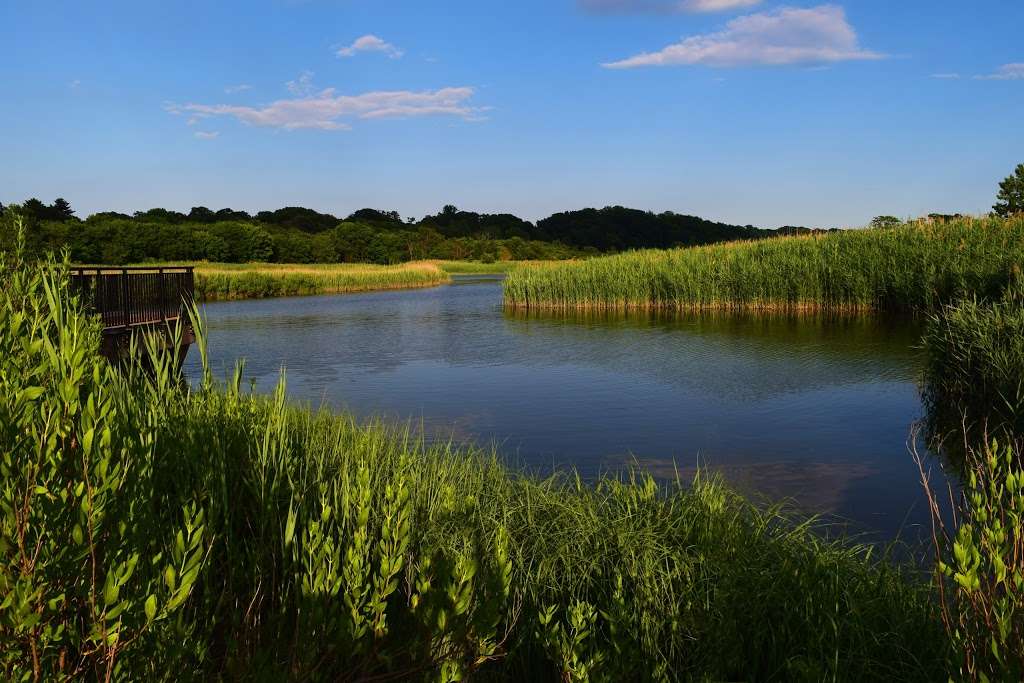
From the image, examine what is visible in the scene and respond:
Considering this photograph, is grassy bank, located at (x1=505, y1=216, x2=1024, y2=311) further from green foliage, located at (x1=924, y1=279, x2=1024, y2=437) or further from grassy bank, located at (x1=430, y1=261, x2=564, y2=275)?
grassy bank, located at (x1=430, y1=261, x2=564, y2=275)

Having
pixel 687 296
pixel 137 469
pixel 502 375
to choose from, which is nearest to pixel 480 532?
pixel 137 469

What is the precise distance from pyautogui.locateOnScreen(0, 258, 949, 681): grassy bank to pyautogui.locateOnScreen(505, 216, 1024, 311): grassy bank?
14.6 meters

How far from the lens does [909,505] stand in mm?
7184

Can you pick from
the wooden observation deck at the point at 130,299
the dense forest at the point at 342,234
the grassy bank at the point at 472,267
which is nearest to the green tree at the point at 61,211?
the dense forest at the point at 342,234

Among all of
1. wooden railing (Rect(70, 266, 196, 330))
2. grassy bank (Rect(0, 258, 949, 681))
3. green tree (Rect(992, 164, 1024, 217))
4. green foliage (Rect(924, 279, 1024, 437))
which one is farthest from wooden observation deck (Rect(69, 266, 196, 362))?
green tree (Rect(992, 164, 1024, 217))

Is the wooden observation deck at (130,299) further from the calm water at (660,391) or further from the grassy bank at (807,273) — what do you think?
the grassy bank at (807,273)

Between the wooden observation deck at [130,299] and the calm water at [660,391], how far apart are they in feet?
6.02

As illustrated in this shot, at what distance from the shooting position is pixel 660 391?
12961 mm

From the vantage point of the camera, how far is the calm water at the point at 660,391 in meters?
8.41

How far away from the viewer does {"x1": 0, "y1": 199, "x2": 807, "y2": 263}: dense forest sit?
76.8 meters

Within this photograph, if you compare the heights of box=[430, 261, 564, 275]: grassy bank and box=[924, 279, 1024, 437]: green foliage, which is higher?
box=[430, 261, 564, 275]: grassy bank

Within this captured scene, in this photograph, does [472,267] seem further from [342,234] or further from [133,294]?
[133,294]

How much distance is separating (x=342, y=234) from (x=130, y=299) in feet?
317

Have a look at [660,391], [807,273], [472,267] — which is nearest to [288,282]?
[807,273]
